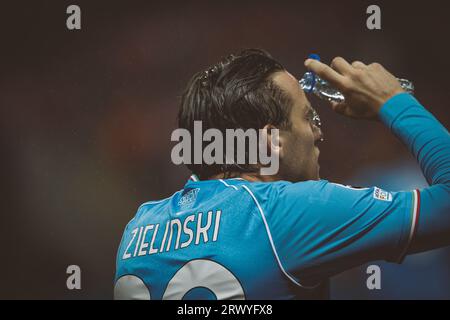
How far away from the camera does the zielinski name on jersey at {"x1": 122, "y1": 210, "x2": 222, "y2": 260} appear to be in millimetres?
1480

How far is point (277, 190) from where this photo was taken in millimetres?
1462

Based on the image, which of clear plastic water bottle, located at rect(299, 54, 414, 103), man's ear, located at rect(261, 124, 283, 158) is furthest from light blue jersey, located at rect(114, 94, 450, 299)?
clear plastic water bottle, located at rect(299, 54, 414, 103)

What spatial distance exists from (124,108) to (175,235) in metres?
1.82

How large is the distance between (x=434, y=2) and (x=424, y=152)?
2041mm

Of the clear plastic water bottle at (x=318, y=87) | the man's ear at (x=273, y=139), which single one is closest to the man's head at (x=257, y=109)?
the man's ear at (x=273, y=139)

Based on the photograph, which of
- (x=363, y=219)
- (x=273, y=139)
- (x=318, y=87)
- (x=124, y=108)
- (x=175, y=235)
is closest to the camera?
(x=363, y=219)

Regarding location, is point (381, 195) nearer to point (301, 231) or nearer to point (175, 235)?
point (301, 231)

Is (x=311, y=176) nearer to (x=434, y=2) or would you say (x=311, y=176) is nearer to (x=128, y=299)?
(x=128, y=299)

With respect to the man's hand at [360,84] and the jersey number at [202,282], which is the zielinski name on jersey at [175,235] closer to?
the jersey number at [202,282]

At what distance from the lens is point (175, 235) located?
5.01 feet

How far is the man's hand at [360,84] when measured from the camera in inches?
56.8

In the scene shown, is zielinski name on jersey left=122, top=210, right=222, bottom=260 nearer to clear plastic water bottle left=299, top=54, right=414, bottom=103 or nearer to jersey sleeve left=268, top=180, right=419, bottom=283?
jersey sleeve left=268, top=180, right=419, bottom=283

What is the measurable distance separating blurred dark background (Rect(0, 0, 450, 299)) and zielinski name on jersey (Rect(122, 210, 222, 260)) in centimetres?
161

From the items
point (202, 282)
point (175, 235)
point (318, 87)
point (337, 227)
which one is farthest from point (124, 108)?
point (337, 227)
